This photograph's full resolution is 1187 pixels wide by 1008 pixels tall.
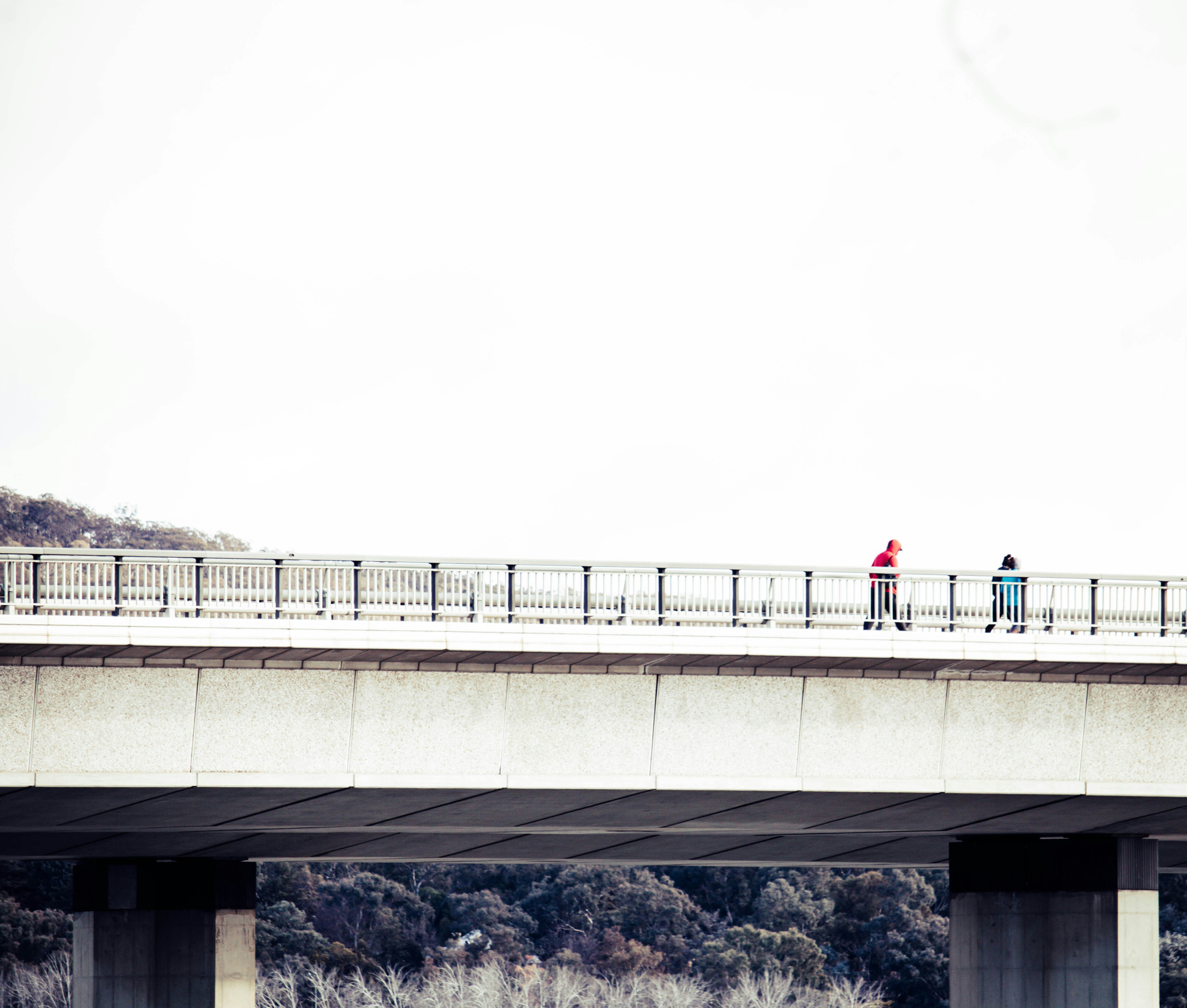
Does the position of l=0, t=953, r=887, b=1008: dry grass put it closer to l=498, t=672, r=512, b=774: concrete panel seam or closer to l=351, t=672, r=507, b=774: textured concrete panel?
l=498, t=672, r=512, b=774: concrete panel seam

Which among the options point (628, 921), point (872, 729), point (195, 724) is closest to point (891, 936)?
point (628, 921)

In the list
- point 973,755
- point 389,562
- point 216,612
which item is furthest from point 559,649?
point 973,755

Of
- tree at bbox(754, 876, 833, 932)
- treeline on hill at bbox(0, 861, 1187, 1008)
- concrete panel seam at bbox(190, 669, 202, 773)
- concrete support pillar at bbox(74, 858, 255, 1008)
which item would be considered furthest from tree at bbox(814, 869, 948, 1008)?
concrete panel seam at bbox(190, 669, 202, 773)

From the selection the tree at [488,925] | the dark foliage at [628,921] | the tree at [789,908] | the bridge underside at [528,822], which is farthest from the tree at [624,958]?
the bridge underside at [528,822]

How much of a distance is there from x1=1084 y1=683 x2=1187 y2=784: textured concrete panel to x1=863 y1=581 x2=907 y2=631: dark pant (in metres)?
3.20

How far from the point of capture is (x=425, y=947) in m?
69.0

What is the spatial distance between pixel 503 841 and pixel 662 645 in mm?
12366

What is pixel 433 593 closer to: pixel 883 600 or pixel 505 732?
pixel 505 732

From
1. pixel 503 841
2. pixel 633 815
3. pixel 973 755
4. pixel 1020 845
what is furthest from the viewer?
pixel 503 841

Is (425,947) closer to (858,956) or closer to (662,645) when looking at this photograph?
(858,956)

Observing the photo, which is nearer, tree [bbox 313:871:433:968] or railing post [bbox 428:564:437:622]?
railing post [bbox 428:564:437:622]

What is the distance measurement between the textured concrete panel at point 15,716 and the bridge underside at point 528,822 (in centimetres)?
51

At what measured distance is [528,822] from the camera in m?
26.5

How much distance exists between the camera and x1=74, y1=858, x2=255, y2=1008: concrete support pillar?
30047 mm
